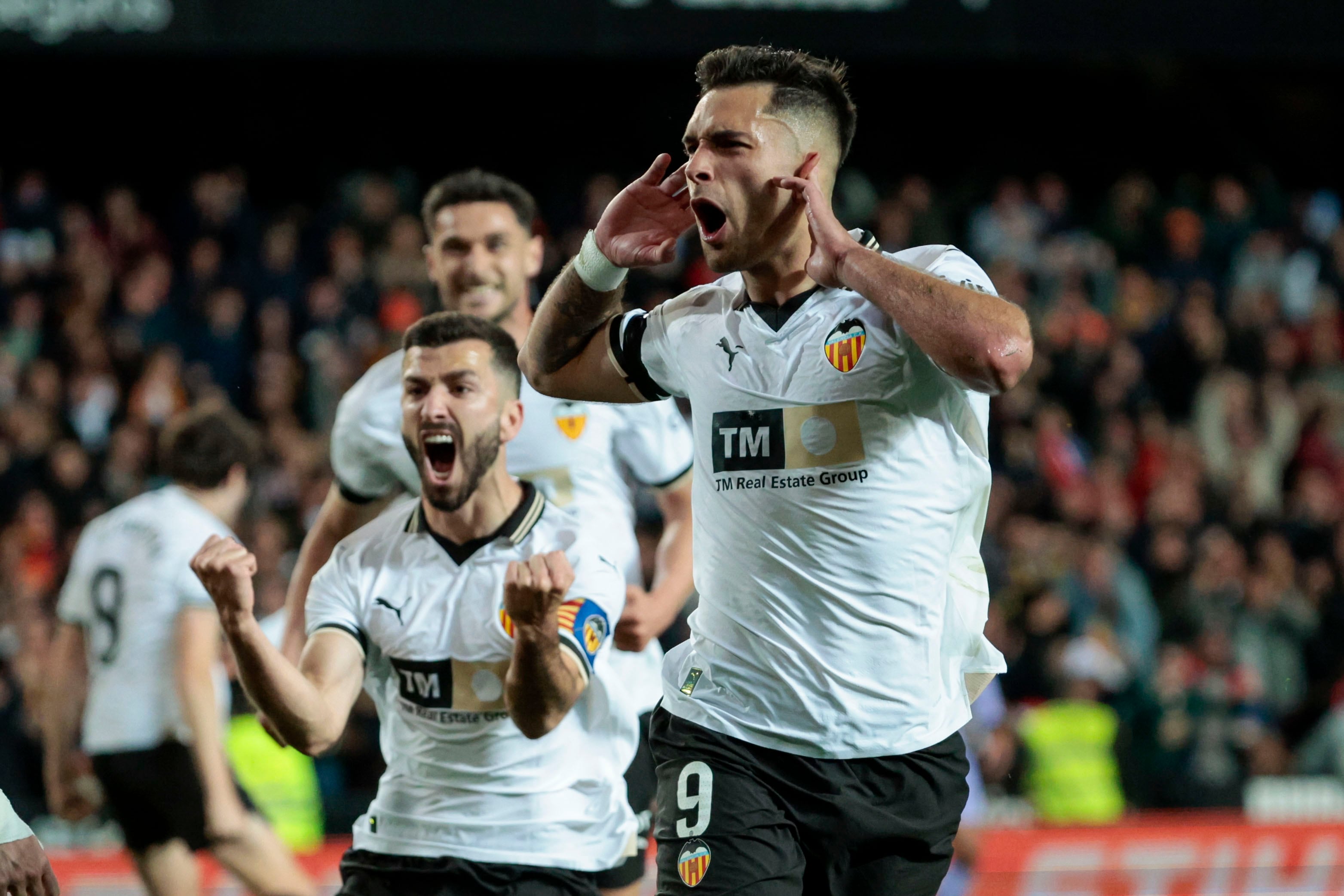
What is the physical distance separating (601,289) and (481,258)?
139 centimetres

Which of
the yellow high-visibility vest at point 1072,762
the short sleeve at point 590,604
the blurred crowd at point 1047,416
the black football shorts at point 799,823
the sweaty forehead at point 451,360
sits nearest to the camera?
the black football shorts at point 799,823

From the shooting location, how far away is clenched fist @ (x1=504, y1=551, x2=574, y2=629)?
3.43m

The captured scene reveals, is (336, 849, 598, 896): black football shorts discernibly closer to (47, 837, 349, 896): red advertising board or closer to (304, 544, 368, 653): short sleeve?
(304, 544, 368, 653): short sleeve

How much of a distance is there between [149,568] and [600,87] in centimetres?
1052

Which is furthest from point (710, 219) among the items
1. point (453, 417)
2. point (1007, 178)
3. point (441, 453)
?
point (1007, 178)

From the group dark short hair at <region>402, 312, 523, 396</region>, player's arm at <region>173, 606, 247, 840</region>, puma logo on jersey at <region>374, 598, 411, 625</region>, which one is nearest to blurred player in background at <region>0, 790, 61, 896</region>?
puma logo on jersey at <region>374, 598, 411, 625</region>

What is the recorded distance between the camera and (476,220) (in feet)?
16.7

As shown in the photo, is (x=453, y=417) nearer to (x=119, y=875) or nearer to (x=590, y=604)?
(x=590, y=604)

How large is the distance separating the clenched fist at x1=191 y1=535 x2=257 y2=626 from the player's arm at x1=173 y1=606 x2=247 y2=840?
2.70 m

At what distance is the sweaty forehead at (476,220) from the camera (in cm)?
507

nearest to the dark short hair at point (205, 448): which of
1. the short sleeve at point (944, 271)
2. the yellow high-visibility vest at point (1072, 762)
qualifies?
the short sleeve at point (944, 271)

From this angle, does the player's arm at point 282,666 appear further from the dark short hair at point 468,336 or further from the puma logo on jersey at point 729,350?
the puma logo on jersey at point 729,350

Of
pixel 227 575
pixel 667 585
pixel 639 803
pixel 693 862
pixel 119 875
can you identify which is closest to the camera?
pixel 693 862

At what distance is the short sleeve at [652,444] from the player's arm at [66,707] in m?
2.61
